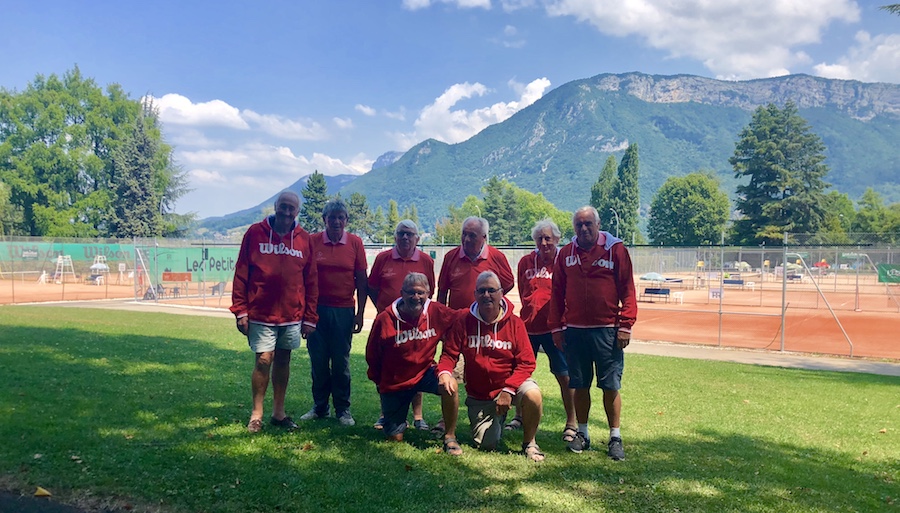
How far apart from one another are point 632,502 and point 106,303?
1104 inches

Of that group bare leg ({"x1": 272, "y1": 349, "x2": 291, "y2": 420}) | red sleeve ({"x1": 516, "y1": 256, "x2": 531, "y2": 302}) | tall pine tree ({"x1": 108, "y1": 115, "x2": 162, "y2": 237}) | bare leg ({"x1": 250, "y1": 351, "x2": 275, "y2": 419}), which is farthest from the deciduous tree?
bare leg ({"x1": 250, "y1": 351, "x2": 275, "y2": 419})

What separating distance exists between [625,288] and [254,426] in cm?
355

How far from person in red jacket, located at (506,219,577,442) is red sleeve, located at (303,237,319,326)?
2071 mm

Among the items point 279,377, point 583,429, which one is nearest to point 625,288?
point 583,429

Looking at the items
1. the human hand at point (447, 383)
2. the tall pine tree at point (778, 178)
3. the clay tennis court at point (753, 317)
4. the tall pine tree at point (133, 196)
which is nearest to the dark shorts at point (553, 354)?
the human hand at point (447, 383)

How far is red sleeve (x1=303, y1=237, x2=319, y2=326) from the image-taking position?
5832 mm

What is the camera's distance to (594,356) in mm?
5434

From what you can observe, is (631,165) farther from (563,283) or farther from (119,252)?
(563,283)

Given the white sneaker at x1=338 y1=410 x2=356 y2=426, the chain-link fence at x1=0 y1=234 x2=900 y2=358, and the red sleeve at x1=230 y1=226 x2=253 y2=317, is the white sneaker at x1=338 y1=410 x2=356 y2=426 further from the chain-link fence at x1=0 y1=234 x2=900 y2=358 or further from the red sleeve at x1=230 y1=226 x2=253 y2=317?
the chain-link fence at x1=0 y1=234 x2=900 y2=358

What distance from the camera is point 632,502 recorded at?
4219 millimetres

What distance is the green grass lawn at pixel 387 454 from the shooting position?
4.20 meters

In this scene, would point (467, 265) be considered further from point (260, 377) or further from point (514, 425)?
point (260, 377)

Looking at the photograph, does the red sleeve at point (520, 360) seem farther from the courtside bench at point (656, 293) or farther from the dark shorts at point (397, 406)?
the courtside bench at point (656, 293)

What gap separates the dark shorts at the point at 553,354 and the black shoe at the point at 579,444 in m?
0.79
